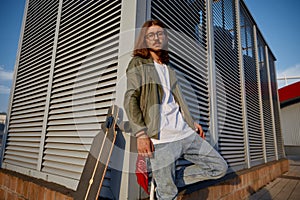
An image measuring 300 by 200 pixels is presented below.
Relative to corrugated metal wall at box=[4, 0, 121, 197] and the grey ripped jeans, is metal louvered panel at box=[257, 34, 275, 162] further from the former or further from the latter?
corrugated metal wall at box=[4, 0, 121, 197]

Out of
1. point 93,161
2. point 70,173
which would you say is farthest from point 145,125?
point 70,173

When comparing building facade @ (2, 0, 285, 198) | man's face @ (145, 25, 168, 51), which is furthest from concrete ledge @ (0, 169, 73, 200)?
man's face @ (145, 25, 168, 51)

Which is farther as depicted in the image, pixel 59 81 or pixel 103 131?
pixel 59 81

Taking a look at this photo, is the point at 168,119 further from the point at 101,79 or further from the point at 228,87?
the point at 228,87

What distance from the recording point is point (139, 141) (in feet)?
3.84

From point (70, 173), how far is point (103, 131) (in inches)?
35.5

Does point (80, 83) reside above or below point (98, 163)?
above

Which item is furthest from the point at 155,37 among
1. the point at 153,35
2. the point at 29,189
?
the point at 29,189

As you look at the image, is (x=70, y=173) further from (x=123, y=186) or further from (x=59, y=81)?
(x=59, y=81)

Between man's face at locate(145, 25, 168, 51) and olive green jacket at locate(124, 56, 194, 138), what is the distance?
0.47 ft

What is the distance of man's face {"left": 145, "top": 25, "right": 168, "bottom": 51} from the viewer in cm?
144

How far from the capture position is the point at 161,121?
50.9 inches

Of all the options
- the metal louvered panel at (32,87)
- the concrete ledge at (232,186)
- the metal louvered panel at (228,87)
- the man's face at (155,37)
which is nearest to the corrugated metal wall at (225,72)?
the metal louvered panel at (228,87)

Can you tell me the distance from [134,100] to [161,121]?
0.80 ft
